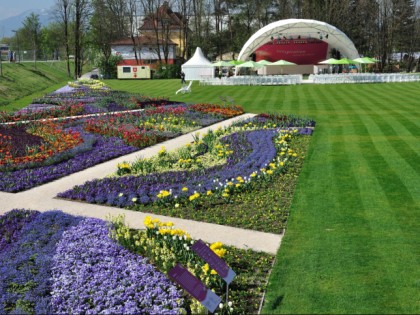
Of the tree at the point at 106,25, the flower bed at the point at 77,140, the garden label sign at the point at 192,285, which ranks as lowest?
the garden label sign at the point at 192,285

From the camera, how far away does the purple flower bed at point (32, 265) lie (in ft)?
19.7

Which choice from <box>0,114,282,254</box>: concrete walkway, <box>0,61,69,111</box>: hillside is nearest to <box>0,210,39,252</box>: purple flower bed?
<box>0,114,282,254</box>: concrete walkway

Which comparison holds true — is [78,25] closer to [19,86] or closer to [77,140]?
[19,86]

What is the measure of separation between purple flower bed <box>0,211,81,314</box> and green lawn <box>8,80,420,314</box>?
3.19 m

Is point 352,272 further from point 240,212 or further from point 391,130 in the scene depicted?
point 391,130

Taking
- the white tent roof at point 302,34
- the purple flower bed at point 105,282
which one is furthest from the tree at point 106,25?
the purple flower bed at point 105,282

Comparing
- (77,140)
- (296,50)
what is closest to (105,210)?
(77,140)

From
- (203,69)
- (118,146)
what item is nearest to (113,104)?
(118,146)

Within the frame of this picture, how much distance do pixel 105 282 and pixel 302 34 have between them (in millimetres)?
62407

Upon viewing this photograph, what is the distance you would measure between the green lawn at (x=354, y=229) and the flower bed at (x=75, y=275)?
5.50 feet

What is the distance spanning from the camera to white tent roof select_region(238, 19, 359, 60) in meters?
59.5

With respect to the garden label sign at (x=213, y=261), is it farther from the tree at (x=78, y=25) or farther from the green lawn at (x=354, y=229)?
the tree at (x=78, y=25)

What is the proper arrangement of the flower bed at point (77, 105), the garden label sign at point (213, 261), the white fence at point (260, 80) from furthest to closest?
the white fence at point (260, 80), the flower bed at point (77, 105), the garden label sign at point (213, 261)

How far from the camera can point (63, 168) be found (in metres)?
13.1
